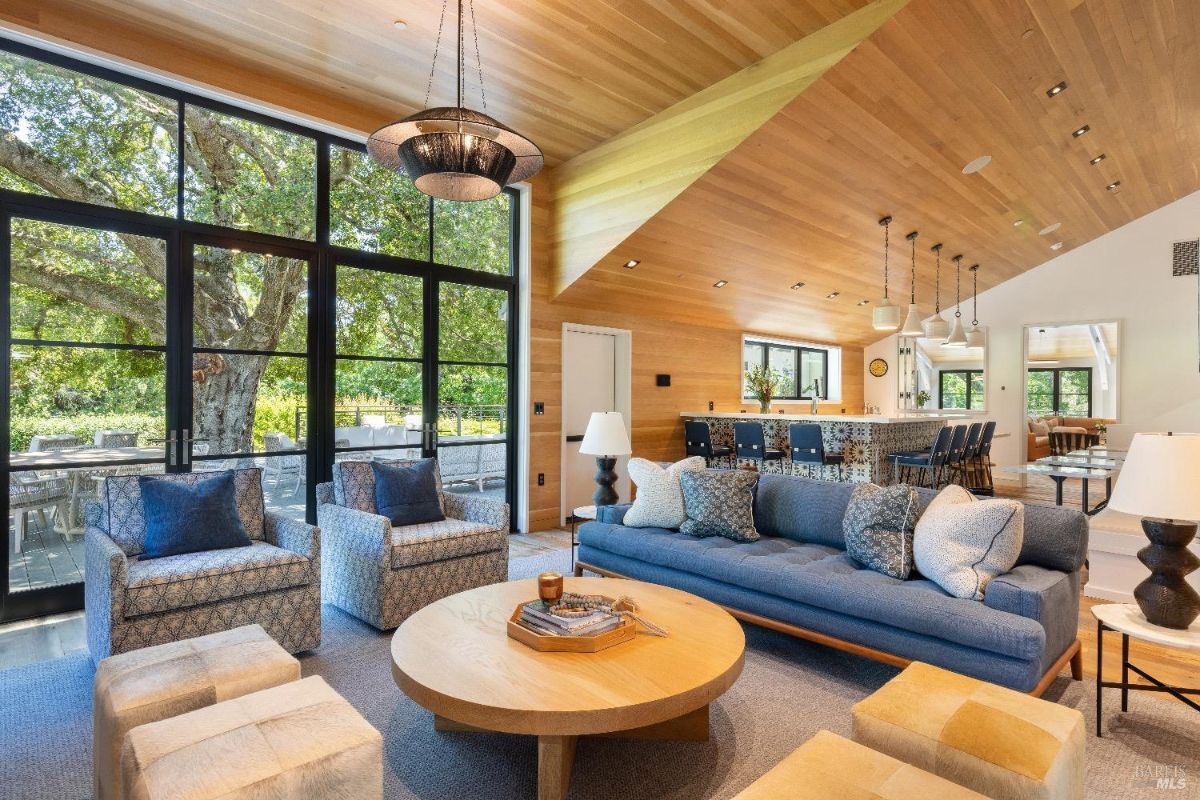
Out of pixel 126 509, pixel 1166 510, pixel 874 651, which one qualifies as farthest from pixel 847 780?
pixel 126 509

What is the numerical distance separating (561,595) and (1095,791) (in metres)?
1.90

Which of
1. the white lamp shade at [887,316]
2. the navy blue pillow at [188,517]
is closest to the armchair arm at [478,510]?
the navy blue pillow at [188,517]

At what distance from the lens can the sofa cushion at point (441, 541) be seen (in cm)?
356

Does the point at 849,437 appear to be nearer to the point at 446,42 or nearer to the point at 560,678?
the point at 446,42

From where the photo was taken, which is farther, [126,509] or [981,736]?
[126,509]

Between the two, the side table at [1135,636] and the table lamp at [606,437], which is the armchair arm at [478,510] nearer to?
the table lamp at [606,437]

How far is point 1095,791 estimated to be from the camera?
211cm

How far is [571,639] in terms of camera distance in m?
2.27

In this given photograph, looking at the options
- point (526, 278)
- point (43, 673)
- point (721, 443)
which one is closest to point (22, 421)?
point (43, 673)

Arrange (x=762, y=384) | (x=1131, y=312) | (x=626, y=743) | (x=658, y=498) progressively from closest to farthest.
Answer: (x=626, y=743) < (x=658, y=498) < (x=762, y=384) < (x=1131, y=312)

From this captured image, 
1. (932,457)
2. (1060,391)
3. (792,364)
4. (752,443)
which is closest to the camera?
(932,457)

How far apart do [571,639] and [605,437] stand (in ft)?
7.28

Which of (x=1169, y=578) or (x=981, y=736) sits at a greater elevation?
(x=1169, y=578)

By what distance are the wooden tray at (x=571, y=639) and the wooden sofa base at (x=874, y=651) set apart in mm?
1026
